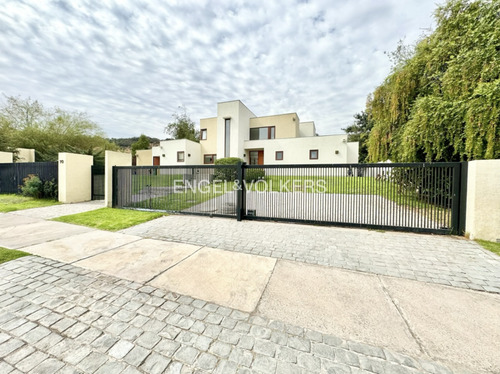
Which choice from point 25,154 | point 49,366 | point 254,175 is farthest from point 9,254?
point 25,154

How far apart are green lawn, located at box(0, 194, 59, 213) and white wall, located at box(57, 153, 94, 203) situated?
626 millimetres

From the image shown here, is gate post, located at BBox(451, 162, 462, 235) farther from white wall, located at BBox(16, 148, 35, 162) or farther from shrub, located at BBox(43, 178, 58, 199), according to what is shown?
white wall, located at BBox(16, 148, 35, 162)

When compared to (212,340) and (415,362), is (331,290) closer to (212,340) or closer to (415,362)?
(415,362)

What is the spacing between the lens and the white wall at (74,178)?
9.58 m

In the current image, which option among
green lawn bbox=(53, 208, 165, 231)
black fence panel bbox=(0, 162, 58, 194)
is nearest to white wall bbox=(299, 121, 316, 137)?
green lawn bbox=(53, 208, 165, 231)

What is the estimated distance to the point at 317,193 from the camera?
20.0 feet

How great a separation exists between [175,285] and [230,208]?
4428mm

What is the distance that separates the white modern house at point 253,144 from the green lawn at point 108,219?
14.1 m

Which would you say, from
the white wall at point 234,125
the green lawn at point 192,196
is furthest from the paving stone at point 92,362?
the white wall at point 234,125

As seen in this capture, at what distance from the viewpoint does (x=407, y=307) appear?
93.5 inches

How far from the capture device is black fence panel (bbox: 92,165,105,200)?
1070cm

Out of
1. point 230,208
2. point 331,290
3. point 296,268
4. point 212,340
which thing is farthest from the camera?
point 230,208

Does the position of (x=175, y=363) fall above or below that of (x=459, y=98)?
below

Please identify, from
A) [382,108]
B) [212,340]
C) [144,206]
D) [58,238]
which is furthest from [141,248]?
[382,108]
